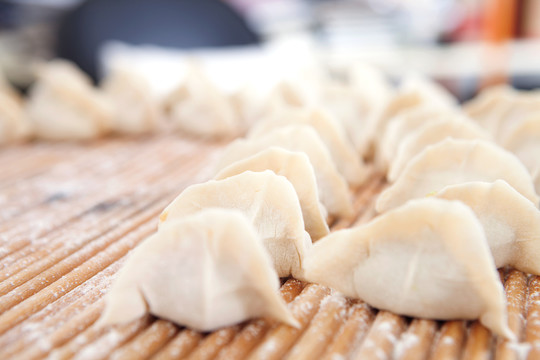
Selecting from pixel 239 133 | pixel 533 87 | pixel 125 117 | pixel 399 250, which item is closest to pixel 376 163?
pixel 239 133

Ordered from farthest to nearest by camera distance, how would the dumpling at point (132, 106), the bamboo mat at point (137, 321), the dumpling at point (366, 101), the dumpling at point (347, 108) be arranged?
the dumpling at point (132, 106)
the dumpling at point (347, 108)
the dumpling at point (366, 101)
the bamboo mat at point (137, 321)

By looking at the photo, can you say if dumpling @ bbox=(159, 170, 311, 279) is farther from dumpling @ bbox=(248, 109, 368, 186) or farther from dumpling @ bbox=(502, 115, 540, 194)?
dumpling @ bbox=(502, 115, 540, 194)

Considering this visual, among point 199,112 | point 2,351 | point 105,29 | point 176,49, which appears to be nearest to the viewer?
point 2,351

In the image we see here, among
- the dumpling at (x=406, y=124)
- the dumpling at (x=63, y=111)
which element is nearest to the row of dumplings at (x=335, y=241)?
the dumpling at (x=406, y=124)

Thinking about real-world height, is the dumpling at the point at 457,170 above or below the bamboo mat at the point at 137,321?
above

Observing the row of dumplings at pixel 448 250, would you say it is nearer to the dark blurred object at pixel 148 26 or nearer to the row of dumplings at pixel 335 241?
the row of dumplings at pixel 335 241

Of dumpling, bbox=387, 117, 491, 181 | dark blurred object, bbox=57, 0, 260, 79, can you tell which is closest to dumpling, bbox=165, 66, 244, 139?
dumpling, bbox=387, 117, 491, 181

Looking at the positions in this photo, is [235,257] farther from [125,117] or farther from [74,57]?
[74,57]
